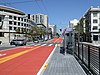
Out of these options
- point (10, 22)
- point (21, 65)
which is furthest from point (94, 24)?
point (21, 65)

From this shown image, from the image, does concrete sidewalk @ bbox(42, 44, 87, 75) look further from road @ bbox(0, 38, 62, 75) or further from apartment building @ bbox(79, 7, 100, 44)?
apartment building @ bbox(79, 7, 100, 44)

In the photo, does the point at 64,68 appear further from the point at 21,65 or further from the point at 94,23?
the point at 94,23

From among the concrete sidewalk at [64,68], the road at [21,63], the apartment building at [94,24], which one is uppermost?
the apartment building at [94,24]

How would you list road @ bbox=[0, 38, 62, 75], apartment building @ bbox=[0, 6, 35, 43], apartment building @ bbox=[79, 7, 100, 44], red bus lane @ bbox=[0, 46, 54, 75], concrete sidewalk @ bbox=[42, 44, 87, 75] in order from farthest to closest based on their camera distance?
apartment building @ bbox=[0, 6, 35, 43], apartment building @ bbox=[79, 7, 100, 44], road @ bbox=[0, 38, 62, 75], red bus lane @ bbox=[0, 46, 54, 75], concrete sidewalk @ bbox=[42, 44, 87, 75]

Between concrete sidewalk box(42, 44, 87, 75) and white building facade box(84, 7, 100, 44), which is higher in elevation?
white building facade box(84, 7, 100, 44)

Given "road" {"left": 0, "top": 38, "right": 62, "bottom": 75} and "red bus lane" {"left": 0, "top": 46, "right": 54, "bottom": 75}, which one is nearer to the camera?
"red bus lane" {"left": 0, "top": 46, "right": 54, "bottom": 75}

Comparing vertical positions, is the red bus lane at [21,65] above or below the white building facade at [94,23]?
below

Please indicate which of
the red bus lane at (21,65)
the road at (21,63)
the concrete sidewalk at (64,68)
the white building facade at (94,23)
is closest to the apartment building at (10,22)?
the white building facade at (94,23)

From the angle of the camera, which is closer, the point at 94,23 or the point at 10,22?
the point at 94,23

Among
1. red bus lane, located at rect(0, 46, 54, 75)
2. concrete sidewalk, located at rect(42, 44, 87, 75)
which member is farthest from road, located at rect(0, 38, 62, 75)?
concrete sidewalk, located at rect(42, 44, 87, 75)

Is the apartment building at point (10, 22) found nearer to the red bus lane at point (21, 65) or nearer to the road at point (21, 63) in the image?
the road at point (21, 63)

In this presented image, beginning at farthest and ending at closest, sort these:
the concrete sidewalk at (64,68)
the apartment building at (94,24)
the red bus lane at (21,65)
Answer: the apartment building at (94,24) → the red bus lane at (21,65) → the concrete sidewalk at (64,68)

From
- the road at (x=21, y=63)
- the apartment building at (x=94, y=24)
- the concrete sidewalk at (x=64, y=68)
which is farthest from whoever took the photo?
the apartment building at (x=94, y=24)

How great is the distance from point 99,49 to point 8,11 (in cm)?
10891
